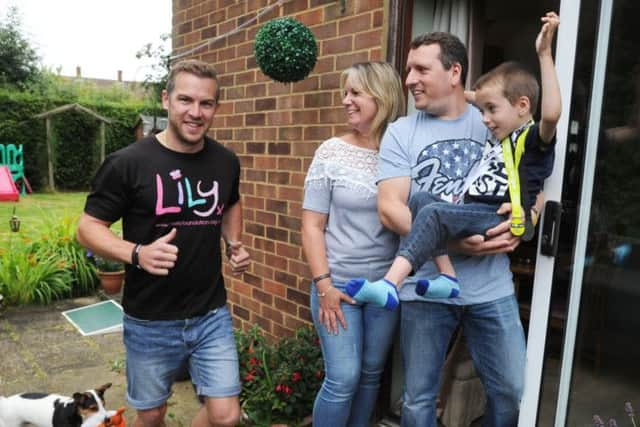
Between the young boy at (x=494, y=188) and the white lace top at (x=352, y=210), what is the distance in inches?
12.2

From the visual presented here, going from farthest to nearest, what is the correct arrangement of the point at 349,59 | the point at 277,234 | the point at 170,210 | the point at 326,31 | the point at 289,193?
1. the point at 277,234
2. the point at 289,193
3. the point at 326,31
4. the point at 349,59
5. the point at 170,210

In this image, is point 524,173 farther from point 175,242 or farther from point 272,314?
point 272,314

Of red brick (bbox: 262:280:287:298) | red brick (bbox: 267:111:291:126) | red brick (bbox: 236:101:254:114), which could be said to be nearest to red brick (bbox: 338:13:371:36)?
red brick (bbox: 267:111:291:126)

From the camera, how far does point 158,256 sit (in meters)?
1.91

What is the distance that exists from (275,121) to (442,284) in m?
1.95

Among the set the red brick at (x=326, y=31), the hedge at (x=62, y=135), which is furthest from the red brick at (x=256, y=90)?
the hedge at (x=62, y=135)

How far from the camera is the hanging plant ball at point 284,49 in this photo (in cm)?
249

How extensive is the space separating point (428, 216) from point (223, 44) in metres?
2.59

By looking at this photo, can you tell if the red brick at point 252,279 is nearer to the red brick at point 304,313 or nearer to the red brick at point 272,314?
the red brick at point 272,314

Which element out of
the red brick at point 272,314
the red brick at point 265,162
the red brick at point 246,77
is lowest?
the red brick at point 272,314

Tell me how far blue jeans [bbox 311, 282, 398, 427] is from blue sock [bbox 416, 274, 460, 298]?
0.36 m

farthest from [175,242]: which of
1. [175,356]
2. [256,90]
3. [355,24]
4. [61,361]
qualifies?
[61,361]

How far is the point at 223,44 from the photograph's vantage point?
3832mm

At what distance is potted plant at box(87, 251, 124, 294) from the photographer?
225 inches
